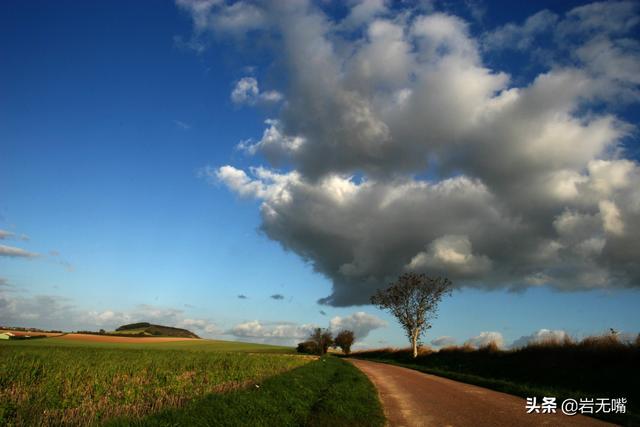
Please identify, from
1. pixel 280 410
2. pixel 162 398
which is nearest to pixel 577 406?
pixel 280 410

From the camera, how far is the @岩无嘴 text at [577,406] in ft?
45.7

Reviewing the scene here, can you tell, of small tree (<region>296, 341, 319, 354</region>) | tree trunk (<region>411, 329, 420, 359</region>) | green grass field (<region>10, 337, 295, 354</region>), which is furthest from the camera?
small tree (<region>296, 341, 319, 354</region>)

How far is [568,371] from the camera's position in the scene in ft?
79.0

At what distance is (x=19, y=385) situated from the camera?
16719 millimetres

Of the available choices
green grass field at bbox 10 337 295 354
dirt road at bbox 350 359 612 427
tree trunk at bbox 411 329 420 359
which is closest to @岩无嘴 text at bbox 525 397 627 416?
dirt road at bbox 350 359 612 427

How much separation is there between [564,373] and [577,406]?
1021 cm

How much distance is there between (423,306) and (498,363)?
26.2 metres

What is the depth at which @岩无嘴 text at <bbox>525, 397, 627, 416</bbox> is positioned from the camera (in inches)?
549

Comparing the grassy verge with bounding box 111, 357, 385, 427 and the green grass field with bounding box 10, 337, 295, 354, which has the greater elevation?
the grassy verge with bounding box 111, 357, 385, 427

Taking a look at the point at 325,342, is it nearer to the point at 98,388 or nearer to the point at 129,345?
the point at 129,345

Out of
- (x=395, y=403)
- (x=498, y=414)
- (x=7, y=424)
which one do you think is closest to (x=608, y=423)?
(x=498, y=414)

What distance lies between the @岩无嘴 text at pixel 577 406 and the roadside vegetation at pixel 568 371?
0.45 metres

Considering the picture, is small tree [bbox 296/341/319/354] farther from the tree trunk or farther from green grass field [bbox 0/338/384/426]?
green grass field [bbox 0/338/384/426]

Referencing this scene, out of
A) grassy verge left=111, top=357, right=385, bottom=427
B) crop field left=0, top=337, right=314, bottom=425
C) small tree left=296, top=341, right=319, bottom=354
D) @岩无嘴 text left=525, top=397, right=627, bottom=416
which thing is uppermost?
@岩无嘴 text left=525, top=397, right=627, bottom=416
